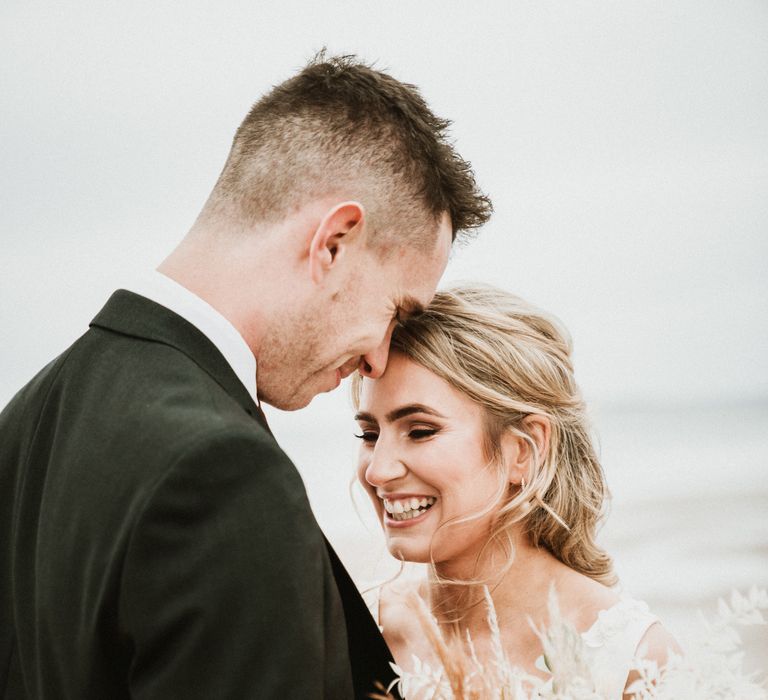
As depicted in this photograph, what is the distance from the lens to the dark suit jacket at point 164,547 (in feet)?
5.46

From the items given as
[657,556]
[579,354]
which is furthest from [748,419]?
[657,556]

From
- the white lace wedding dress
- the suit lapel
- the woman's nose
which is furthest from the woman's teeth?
the suit lapel

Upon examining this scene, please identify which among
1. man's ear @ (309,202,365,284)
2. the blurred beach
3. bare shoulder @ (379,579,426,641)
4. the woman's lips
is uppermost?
man's ear @ (309,202,365,284)

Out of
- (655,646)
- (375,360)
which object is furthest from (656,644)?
(375,360)

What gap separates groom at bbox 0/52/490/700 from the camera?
1.68m

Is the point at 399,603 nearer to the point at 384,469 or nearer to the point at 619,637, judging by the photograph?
the point at 384,469

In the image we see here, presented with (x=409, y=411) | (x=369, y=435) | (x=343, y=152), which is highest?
(x=343, y=152)

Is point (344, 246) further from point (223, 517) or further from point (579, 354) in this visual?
point (579, 354)

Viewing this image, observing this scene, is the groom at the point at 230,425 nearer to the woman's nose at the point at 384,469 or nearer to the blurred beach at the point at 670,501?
the woman's nose at the point at 384,469

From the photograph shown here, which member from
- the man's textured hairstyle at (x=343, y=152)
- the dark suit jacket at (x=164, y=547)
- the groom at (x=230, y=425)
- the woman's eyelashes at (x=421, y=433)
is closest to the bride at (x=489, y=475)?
the woman's eyelashes at (x=421, y=433)

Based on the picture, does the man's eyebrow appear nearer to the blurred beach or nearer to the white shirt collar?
the blurred beach

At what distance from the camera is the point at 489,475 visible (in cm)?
348

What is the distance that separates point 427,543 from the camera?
11.2 ft

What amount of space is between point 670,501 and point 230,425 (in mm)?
11780
